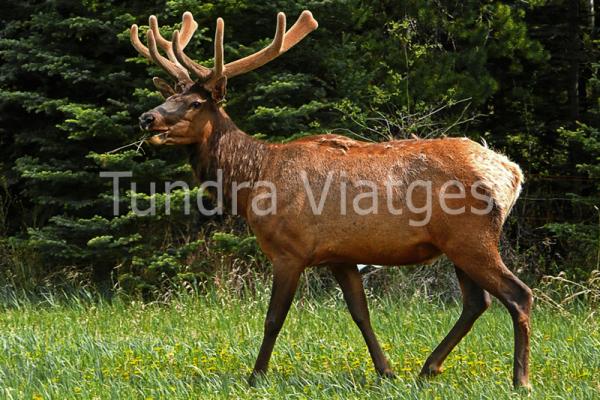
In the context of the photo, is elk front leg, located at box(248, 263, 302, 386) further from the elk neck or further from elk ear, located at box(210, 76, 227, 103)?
elk ear, located at box(210, 76, 227, 103)

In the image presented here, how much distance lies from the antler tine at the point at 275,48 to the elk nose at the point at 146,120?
76 centimetres

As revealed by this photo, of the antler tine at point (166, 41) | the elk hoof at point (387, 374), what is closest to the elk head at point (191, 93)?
the antler tine at point (166, 41)

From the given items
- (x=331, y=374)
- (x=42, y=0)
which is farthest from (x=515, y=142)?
(x=331, y=374)

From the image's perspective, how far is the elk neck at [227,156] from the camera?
6.61 meters

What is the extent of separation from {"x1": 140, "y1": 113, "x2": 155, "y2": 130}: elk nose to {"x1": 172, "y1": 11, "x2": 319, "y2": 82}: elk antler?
54cm

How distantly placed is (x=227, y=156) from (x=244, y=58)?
2.71ft

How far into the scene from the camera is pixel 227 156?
667 cm

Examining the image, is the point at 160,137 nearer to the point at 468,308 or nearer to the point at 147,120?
the point at 147,120

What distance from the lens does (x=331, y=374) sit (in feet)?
19.5

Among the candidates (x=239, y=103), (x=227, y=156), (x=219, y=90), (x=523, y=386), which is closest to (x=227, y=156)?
(x=227, y=156)

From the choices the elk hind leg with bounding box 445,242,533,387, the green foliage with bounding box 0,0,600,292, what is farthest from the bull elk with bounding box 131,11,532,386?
the green foliage with bounding box 0,0,600,292

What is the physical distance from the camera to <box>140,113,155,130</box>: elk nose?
6391 mm

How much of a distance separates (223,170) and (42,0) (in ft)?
21.7

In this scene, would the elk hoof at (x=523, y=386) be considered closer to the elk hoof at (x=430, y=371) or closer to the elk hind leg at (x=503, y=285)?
the elk hind leg at (x=503, y=285)
